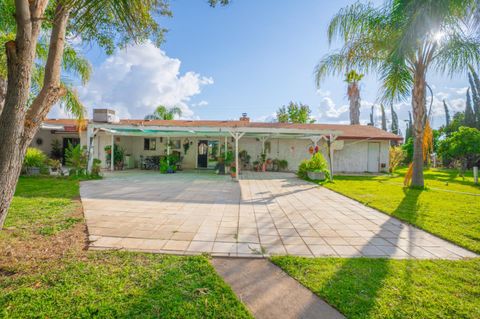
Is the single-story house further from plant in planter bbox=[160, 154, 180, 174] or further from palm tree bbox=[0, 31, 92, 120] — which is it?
palm tree bbox=[0, 31, 92, 120]

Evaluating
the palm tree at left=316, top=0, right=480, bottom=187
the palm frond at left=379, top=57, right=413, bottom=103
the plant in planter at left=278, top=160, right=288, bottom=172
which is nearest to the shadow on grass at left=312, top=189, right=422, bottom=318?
the palm tree at left=316, top=0, right=480, bottom=187

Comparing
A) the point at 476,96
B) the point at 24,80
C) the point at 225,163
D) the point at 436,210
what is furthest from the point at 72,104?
the point at 476,96

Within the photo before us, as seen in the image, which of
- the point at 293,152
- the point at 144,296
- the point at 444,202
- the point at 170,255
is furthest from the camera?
the point at 293,152

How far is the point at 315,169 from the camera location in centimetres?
1159

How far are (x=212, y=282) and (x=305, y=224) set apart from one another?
2.76 m

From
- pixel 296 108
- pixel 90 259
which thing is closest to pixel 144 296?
pixel 90 259

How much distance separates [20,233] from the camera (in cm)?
373

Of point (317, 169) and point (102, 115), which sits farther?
point (102, 115)

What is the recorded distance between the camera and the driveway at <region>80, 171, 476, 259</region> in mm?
3451

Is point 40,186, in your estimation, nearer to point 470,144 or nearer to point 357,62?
point 357,62

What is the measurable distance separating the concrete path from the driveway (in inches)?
13.8

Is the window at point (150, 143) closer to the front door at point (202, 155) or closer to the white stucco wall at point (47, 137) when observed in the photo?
the front door at point (202, 155)

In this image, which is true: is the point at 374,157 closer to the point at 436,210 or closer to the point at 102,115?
the point at 436,210

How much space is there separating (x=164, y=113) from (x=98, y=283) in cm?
2486
